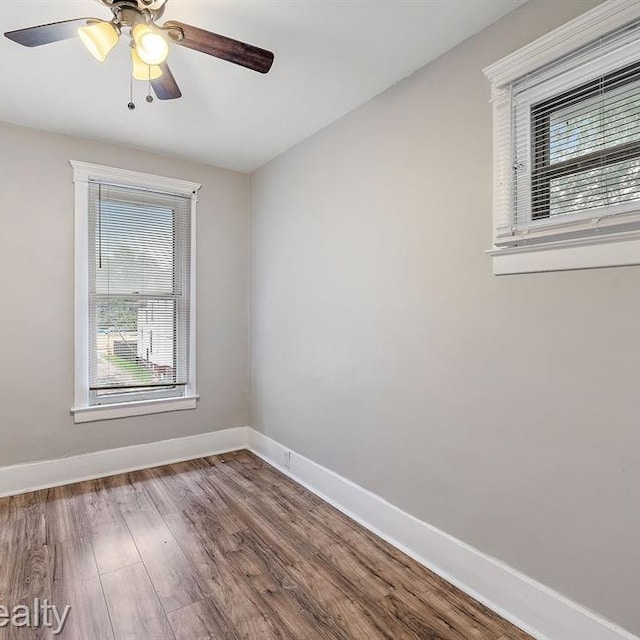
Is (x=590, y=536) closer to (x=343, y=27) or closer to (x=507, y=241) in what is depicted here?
(x=507, y=241)

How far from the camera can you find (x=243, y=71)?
220 centimetres

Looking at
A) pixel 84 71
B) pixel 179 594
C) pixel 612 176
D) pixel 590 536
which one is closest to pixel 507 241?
pixel 612 176

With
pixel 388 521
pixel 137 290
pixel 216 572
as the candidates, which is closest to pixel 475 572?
pixel 388 521

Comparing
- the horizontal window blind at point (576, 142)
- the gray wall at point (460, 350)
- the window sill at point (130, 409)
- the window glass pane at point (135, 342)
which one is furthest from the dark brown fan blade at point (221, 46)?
the window sill at point (130, 409)

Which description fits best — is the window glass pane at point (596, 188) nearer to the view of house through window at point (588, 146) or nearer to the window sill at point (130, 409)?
the view of house through window at point (588, 146)

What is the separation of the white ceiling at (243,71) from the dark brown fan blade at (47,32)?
0.93 ft

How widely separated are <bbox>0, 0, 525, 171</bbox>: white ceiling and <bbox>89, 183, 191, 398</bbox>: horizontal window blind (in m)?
0.51

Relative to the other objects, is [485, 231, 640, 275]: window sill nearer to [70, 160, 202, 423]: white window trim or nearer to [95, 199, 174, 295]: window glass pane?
[95, 199, 174, 295]: window glass pane

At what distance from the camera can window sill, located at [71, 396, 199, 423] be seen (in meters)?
3.10

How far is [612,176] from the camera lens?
1.47m

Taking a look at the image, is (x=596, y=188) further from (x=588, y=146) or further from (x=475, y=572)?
(x=475, y=572)

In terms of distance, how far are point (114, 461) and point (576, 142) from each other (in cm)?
353

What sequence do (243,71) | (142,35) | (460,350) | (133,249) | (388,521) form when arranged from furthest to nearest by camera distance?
(133,249) → (388,521) → (243,71) → (460,350) → (142,35)

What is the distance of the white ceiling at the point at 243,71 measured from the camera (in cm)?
177
